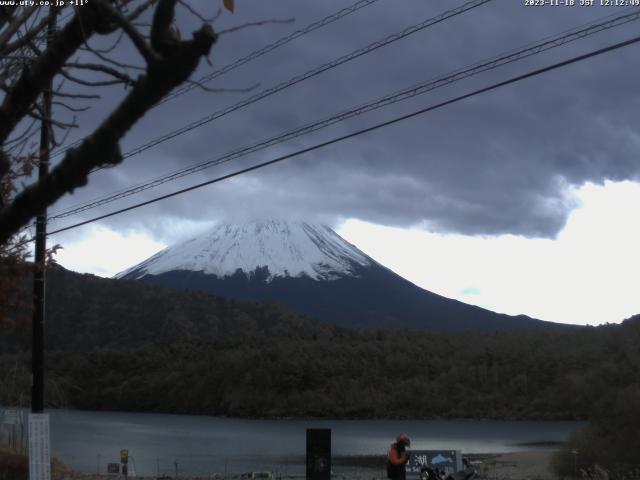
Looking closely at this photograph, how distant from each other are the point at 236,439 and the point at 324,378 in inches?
1508

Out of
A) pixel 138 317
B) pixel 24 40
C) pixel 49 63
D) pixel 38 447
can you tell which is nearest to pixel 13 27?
pixel 24 40

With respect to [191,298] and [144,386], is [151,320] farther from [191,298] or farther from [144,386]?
[144,386]

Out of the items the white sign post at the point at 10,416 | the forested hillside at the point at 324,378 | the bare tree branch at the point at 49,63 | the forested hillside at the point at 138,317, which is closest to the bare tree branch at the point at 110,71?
the bare tree branch at the point at 49,63

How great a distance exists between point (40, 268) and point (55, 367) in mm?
85837

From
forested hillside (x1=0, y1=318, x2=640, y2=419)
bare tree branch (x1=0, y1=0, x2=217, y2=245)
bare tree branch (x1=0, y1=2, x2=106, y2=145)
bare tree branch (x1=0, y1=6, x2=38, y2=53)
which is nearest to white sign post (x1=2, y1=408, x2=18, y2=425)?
bare tree branch (x1=0, y1=6, x2=38, y2=53)

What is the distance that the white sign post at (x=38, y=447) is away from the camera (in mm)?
13414

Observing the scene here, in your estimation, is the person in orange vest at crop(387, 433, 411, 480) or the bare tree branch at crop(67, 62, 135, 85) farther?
the person in orange vest at crop(387, 433, 411, 480)

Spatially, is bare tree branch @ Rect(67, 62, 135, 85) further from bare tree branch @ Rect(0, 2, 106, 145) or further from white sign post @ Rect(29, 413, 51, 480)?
white sign post @ Rect(29, 413, 51, 480)

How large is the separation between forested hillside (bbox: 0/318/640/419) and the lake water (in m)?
3.93

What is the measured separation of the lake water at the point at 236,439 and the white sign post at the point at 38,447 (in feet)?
73.8

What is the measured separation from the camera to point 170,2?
3869 millimetres

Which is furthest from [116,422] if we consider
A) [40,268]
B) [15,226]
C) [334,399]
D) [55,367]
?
[15,226]

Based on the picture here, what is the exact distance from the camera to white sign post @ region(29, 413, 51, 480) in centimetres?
1341

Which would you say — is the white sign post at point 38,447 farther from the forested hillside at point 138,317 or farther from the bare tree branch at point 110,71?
the forested hillside at point 138,317
